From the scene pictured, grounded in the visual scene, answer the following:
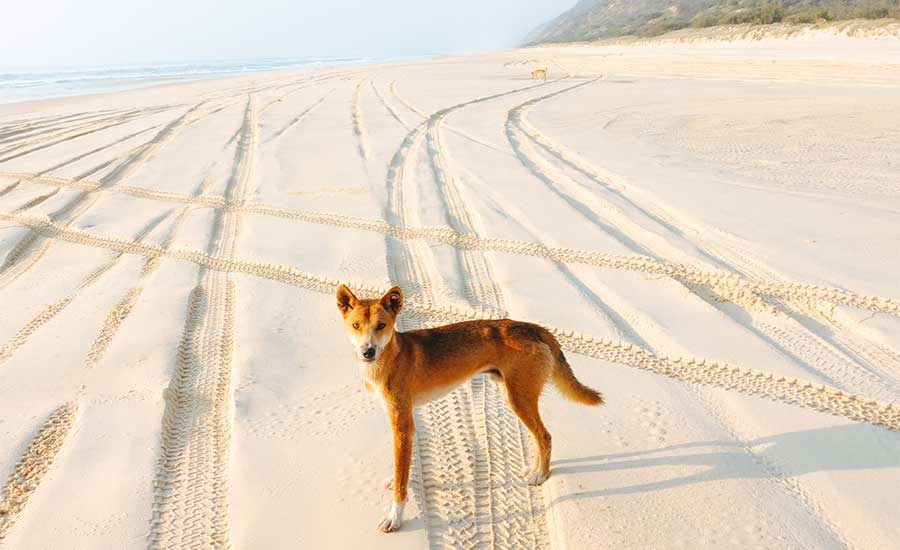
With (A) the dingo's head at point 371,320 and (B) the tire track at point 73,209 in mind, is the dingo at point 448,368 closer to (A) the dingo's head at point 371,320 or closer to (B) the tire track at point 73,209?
(A) the dingo's head at point 371,320

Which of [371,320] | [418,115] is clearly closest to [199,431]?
[371,320]

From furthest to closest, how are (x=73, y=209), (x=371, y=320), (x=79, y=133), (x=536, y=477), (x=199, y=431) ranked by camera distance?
(x=79, y=133)
(x=73, y=209)
(x=199, y=431)
(x=536, y=477)
(x=371, y=320)

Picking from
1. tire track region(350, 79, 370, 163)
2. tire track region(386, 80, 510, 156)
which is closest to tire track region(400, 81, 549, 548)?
tire track region(350, 79, 370, 163)

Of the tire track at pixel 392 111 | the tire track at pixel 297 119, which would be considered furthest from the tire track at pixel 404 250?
the tire track at pixel 297 119

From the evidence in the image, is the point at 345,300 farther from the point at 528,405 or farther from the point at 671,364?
the point at 671,364

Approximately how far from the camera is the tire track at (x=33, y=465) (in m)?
3.87

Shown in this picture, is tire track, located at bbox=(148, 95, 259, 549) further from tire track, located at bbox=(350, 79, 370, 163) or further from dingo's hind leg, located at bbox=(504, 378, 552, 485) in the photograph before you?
tire track, located at bbox=(350, 79, 370, 163)

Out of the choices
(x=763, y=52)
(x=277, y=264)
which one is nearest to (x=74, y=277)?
(x=277, y=264)

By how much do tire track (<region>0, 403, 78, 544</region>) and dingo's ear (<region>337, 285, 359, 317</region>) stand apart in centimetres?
246

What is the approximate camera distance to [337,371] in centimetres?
553

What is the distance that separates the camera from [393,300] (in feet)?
12.1

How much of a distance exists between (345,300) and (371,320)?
11.2 inches

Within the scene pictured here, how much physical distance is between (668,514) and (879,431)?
196cm

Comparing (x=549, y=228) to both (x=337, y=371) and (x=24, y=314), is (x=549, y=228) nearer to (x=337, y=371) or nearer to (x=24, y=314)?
(x=337, y=371)
